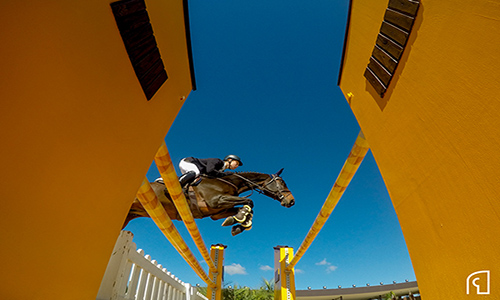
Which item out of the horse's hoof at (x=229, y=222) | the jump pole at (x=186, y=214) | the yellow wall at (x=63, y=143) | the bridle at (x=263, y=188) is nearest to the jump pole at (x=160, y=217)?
the jump pole at (x=186, y=214)

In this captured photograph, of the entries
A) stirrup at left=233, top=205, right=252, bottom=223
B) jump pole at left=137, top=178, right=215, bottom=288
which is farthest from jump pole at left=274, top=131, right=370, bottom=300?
jump pole at left=137, top=178, right=215, bottom=288

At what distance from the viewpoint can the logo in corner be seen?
946 mm

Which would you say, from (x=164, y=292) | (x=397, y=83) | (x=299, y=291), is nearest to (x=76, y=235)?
(x=397, y=83)

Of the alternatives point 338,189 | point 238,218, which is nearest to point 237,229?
point 238,218

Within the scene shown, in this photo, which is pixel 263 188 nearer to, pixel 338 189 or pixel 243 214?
pixel 243 214

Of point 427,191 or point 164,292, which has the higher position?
point 427,191

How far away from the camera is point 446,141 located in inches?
44.3

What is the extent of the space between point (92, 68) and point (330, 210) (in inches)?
127

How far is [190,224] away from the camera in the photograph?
3729 mm

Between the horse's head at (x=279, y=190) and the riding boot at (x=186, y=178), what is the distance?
5.79ft

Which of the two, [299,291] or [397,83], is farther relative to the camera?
[299,291]

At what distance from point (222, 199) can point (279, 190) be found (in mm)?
1402

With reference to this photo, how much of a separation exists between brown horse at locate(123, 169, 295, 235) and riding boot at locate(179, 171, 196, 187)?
0.64ft

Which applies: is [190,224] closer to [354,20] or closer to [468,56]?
[354,20]
